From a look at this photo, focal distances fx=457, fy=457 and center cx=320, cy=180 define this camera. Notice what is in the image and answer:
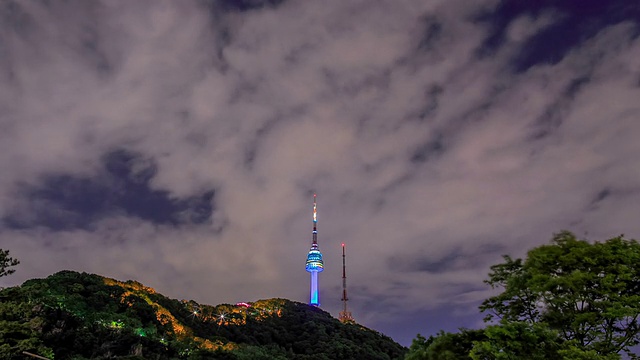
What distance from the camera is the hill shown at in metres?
30.2

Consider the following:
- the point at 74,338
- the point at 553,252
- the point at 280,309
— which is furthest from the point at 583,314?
the point at 280,309

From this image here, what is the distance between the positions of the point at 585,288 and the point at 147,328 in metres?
→ 54.1

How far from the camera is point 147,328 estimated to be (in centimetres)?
5791

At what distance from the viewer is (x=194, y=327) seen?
75188 millimetres

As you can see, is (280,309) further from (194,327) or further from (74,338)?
(74,338)

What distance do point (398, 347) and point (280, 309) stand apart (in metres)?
28.8

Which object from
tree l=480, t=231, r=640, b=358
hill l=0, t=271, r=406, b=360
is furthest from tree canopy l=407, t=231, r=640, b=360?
hill l=0, t=271, r=406, b=360

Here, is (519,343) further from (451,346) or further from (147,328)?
(147,328)

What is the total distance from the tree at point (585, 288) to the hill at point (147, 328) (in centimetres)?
2592

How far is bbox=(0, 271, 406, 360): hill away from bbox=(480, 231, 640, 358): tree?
85.0 ft

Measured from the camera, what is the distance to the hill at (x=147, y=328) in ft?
98.9

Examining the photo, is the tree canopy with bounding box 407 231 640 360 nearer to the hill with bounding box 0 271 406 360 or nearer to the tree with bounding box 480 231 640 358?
the tree with bounding box 480 231 640 358

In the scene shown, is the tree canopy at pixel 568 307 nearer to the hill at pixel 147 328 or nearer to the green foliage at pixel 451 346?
the green foliage at pixel 451 346

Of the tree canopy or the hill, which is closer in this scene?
the tree canopy
